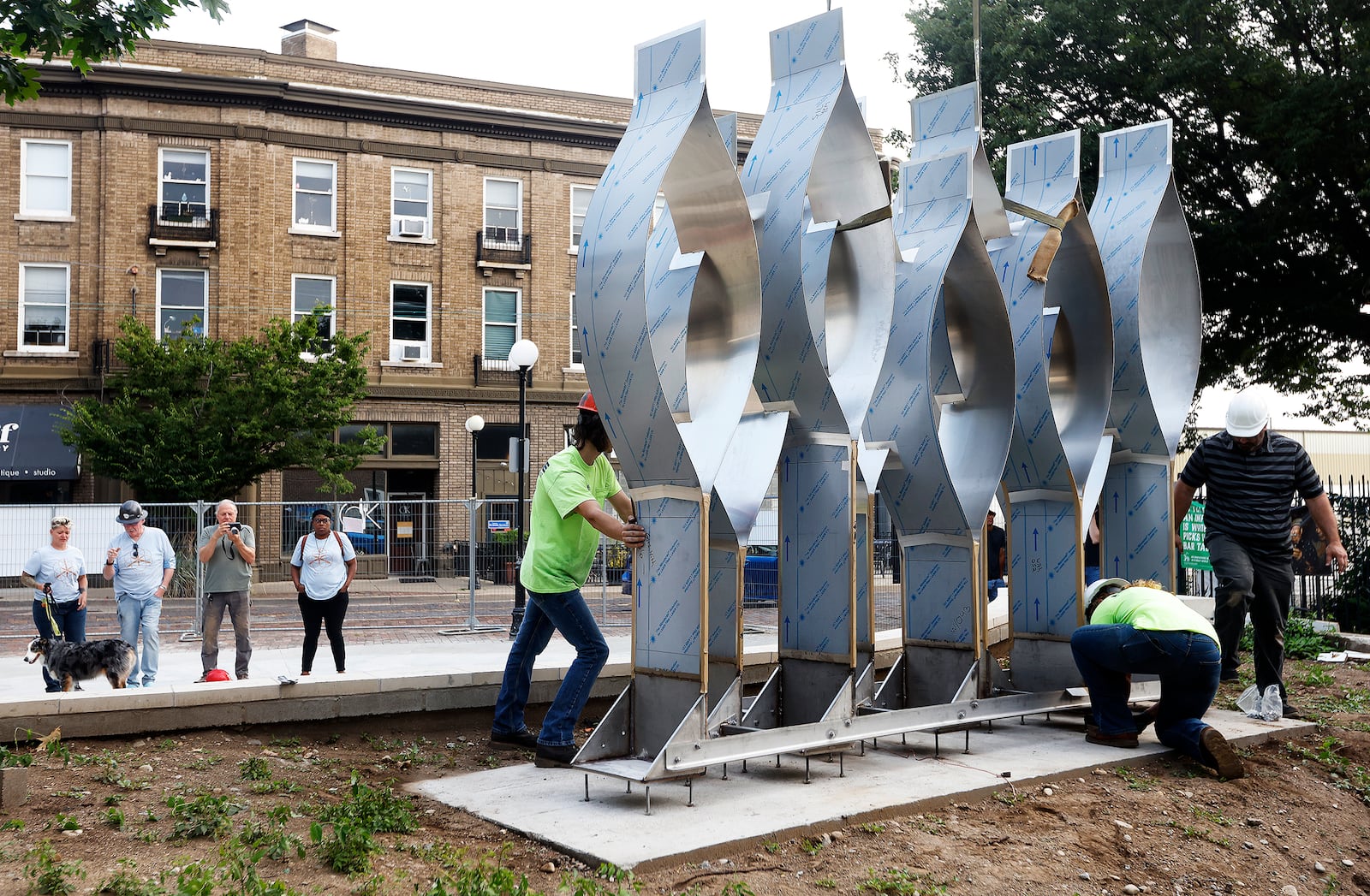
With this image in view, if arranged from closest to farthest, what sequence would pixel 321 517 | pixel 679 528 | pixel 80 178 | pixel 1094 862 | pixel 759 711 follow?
pixel 1094 862 → pixel 679 528 → pixel 759 711 → pixel 321 517 → pixel 80 178

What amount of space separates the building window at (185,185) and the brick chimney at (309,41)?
4.68m

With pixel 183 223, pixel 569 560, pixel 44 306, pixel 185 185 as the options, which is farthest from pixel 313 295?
pixel 569 560

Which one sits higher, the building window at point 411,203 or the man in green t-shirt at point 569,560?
the building window at point 411,203

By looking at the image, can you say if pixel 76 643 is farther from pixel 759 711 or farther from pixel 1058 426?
pixel 1058 426

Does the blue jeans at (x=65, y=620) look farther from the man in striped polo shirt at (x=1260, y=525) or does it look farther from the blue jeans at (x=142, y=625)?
the man in striped polo shirt at (x=1260, y=525)

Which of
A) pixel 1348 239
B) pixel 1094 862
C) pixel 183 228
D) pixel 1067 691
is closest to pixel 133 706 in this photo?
pixel 1094 862

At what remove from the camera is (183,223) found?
3027 cm

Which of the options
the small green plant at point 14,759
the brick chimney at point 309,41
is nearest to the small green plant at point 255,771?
the small green plant at point 14,759

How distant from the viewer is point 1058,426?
8.98 m

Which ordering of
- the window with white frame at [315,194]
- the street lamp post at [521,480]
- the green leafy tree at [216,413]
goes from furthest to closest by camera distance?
the window with white frame at [315,194], the green leafy tree at [216,413], the street lamp post at [521,480]

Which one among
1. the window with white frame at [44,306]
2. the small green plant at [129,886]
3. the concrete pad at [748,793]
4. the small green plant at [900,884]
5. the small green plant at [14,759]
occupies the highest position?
the window with white frame at [44,306]

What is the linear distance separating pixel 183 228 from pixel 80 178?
2.70 m

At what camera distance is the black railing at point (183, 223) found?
98.9 feet

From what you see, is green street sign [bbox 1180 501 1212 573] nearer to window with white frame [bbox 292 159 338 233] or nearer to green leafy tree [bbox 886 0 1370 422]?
green leafy tree [bbox 886 0 1370 422]
